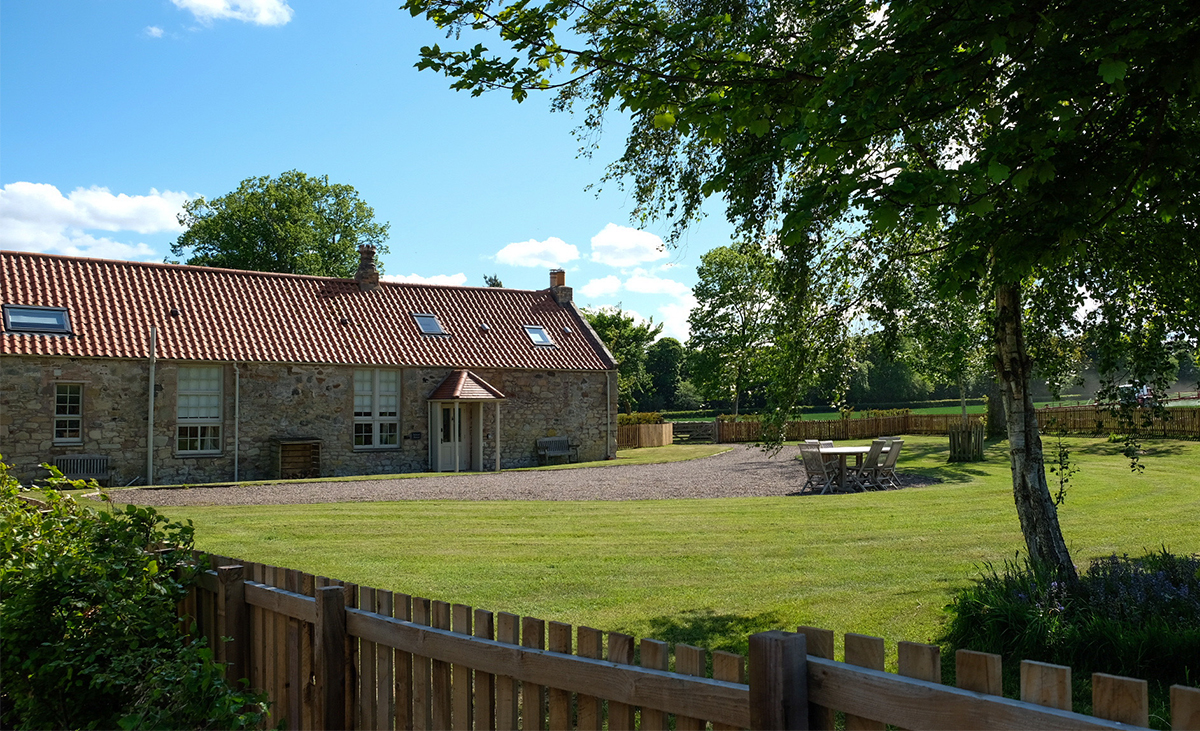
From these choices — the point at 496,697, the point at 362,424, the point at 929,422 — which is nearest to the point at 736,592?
the point at 496,697

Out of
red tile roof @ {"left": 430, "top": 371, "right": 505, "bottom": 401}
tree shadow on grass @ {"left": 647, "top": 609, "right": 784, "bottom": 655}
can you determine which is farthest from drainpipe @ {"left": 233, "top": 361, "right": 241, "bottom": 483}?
tree shadow on grass @ {"left": 647, "top": 609, "right": 784, "bottom": 655}

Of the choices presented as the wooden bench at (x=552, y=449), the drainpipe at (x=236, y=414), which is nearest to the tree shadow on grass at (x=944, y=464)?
the wooden bench at (x=552, y=449)

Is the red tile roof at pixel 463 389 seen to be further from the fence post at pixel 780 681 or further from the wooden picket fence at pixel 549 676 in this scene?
the fence post at pixel 780 681

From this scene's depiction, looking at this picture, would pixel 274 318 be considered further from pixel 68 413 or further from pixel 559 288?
pixel 559 288

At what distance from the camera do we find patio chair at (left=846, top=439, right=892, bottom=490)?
19078 mm

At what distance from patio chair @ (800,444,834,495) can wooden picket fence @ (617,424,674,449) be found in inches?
895

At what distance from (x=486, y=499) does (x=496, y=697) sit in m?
14.1

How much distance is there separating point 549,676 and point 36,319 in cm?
2398

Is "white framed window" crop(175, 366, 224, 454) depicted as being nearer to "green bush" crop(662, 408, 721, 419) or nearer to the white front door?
the white front door

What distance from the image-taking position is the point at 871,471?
19.5 m

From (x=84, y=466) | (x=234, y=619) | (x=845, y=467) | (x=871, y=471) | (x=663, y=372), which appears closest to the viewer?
(x=234, y=619)

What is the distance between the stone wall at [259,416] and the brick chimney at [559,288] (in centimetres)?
408

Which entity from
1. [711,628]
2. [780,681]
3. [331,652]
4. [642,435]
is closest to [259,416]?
[711,628]

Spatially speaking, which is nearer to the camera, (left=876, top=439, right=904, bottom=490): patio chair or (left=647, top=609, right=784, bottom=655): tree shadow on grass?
(left=647, top=609, right=784, bottom=655): tree shadow on grass
